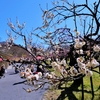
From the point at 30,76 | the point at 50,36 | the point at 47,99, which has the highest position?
the point at 50,36

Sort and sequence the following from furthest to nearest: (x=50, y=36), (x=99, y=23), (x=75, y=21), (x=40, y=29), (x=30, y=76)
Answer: (x=75, y=21), (x=50, y=36), (x=40, y=29), (x=99, y=23), (x=30, y=76)

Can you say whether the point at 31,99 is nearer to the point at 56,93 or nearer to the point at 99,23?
the point at 56,93

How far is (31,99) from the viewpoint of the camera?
1034 cm

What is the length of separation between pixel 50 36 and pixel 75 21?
115 centimetres

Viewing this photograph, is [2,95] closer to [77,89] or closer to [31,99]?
[31,99]

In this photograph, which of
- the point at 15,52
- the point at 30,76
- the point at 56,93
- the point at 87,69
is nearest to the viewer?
the point at 87,69

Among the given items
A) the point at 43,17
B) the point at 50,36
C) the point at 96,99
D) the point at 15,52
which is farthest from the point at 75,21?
the point at 15,52

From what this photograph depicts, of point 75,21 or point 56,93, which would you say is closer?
point 75,21

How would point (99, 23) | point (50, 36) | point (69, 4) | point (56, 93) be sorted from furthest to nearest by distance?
point (56, 93)
point (50, 36)
point (69, 4)
point (99, 23)

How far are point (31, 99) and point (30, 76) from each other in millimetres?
7247

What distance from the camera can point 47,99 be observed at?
10.3m

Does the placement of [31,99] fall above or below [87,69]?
below

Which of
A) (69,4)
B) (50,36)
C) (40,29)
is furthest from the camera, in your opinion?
(50,36)

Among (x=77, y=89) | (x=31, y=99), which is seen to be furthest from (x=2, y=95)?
(x=77, y=89)
